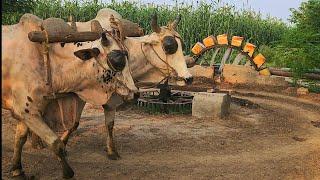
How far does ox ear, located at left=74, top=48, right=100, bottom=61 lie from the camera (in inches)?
169

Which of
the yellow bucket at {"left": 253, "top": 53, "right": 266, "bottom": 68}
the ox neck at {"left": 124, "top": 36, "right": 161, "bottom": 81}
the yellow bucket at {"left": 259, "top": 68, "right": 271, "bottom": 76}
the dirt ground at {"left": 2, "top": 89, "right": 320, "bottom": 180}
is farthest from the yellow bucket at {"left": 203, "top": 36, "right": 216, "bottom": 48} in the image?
the ox neck at {"left": 124, "top": 36, "right": 161, "bottom": 81}

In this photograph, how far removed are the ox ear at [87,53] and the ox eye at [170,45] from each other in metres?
1.49

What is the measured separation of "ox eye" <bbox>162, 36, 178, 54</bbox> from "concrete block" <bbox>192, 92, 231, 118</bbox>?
3228 millimetres

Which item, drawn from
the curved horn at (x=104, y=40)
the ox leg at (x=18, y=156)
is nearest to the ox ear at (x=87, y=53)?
the curved horn at (x=104, y=40)

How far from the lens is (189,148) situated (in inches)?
254

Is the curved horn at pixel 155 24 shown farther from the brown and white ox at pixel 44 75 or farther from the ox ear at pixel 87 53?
the ox ear at pixel 87 53

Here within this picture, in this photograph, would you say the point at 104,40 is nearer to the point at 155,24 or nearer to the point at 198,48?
the point at 155,24

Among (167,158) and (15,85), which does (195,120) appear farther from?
(15,85)

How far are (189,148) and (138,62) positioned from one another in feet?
5.37

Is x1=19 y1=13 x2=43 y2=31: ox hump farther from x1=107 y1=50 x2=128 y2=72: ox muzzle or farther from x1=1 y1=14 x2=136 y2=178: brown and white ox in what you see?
x1=107 y1=50 x2=128 y2=72: ox muzzle

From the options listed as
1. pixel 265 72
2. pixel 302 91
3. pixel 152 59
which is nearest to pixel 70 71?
pixel 152 59

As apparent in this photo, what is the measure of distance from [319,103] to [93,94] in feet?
27.8

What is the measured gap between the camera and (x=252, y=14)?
945 inches

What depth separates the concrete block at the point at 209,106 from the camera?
28.6 feet
